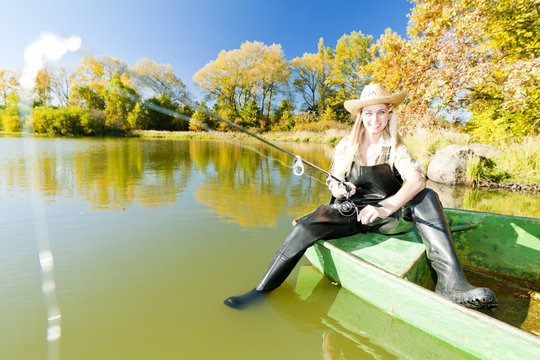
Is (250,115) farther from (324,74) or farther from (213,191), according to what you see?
(213,191)

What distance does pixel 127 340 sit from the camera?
7.09 ft

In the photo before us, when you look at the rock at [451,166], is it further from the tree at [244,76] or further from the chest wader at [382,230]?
the tree at [244,76]

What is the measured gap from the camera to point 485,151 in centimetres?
938

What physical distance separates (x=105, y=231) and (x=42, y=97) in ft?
148

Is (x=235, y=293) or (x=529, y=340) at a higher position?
(x=529, y=340)

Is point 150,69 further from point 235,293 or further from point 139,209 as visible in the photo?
point 235,293

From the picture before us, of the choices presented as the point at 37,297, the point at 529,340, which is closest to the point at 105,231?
the point at 37,297

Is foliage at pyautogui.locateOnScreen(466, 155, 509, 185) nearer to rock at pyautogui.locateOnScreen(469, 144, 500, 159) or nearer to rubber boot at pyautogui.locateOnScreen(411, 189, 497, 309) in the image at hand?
rock at pyautogui.locateOnScreen(469, 144, 500, 159)

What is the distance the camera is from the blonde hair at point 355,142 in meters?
2.99

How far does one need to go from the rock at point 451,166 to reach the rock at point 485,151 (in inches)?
13.1

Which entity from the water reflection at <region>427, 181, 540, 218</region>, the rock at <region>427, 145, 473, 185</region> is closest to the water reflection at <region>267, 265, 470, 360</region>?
the water reflection at <region>427, 181, 540, 218</region>

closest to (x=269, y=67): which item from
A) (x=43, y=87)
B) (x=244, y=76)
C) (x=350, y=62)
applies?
(x=244, y=76)

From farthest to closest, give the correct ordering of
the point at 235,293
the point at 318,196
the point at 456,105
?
the point at 456,105
the point at 318,196
the point at 235,293

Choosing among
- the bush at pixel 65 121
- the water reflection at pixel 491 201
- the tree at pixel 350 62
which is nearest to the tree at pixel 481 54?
the water reflection at pixel 491 201
